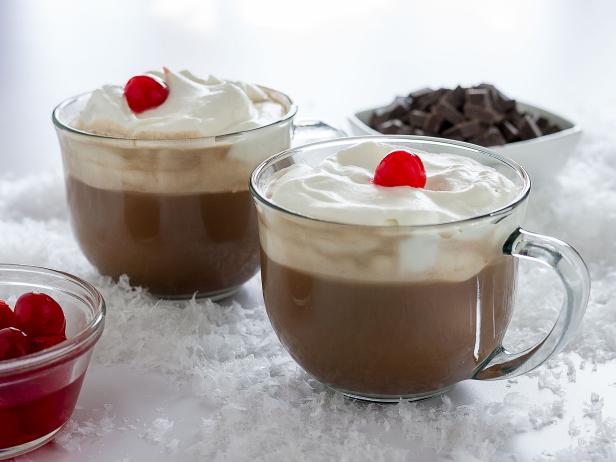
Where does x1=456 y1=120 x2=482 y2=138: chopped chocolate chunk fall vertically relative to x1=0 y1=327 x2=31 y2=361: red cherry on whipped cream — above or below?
below

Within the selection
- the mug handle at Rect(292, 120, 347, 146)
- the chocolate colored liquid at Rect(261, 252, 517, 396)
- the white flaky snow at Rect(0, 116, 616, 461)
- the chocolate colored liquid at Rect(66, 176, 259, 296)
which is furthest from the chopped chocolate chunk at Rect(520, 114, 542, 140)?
the chocolate colored liquid at Rect(261, 252, 517, 396)

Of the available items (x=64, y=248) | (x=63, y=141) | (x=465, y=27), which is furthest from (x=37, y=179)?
(x=465, y=27)

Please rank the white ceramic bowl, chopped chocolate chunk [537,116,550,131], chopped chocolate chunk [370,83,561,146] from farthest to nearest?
chopped chocolate chunk [537,116,550,131] < chopped chocolate chunk [370,83,561,146] < the white ceramic bowl

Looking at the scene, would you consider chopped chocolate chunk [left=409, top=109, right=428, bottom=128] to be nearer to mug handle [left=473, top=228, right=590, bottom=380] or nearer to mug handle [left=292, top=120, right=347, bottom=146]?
mug handle [left=292, top=120, right=347, bottom=146]

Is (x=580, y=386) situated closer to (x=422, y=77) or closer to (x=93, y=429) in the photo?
(x=93, y=429)

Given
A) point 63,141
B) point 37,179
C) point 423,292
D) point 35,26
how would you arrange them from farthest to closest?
point 35,26
point 37,179
point 63,141
point 423,292

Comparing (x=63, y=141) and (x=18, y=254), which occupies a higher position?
(x=63, y=141)

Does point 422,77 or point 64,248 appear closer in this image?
point 64,248

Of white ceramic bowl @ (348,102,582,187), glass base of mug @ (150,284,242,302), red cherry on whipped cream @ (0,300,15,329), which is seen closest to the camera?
red cherry on whipped cream @ (0,300,15,329)
